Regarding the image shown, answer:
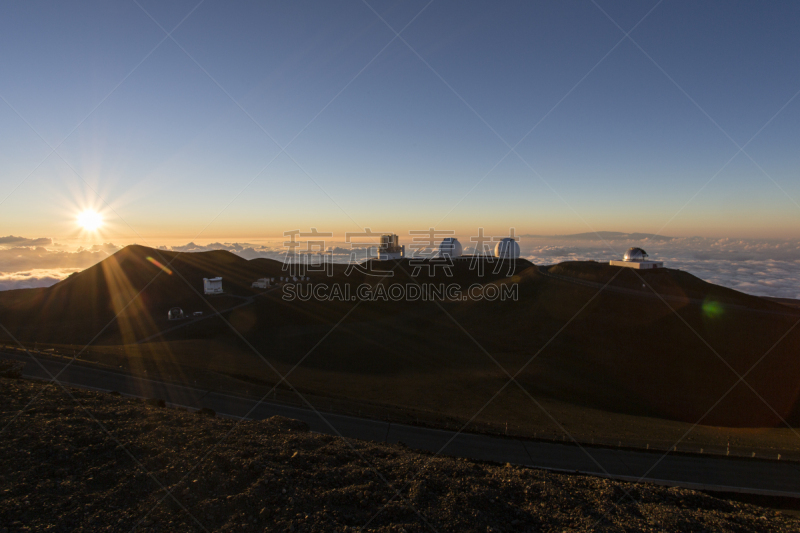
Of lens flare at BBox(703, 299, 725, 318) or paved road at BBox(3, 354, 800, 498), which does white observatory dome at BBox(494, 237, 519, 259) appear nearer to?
lens flare at BBox(703, 299, 725, 318)

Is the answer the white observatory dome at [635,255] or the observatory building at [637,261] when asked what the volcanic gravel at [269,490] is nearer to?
the observatory building at [637,261]

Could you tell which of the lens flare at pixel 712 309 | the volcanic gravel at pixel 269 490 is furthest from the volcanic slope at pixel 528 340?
the volcanic gravel at pixel 269 490

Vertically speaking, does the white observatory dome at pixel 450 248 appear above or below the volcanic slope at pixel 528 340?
above

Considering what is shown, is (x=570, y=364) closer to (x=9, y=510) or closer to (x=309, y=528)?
(x=309, y=528)

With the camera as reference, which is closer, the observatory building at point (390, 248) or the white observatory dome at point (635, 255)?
the white observatory dome at point (635, 255)

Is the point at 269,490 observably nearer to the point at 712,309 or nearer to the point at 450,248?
the point at 712,309

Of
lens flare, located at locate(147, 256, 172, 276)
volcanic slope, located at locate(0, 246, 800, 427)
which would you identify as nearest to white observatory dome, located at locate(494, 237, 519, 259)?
volcanic slope, located at locate(0, 246, 800, 427)

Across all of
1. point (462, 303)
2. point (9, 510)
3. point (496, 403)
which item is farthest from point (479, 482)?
point (462, 303)
